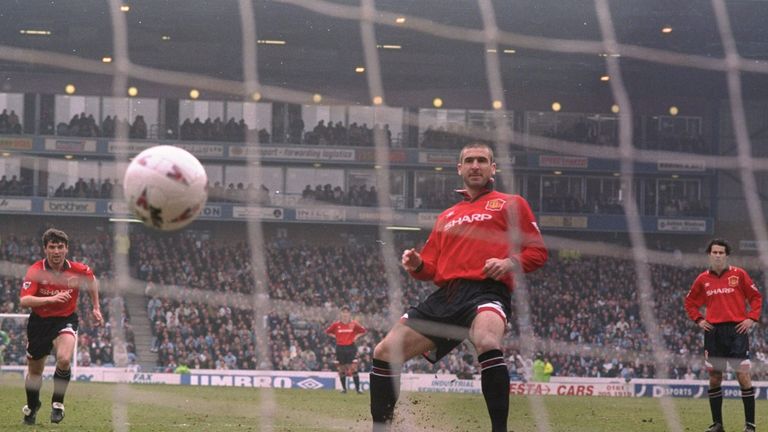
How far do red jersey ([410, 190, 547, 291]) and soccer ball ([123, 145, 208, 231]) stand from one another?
1336 millimetres

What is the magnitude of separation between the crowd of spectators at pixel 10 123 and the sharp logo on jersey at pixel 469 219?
83.5 ft

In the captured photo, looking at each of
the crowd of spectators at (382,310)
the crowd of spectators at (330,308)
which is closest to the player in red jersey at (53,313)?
the crowd of spectators at (330,308)

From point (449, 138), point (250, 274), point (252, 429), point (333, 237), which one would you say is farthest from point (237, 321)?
point (252, 429)

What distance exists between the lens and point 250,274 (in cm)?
2722

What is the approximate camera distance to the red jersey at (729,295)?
30.6 ft

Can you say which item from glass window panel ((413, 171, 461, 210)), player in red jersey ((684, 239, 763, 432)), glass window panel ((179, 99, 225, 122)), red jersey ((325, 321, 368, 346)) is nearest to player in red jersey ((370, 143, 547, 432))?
player in red jersey ((684, 239, 763, 432))

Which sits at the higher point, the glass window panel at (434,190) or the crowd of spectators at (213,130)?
the crowd of spectators at (213,130)

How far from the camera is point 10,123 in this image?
2964 cm

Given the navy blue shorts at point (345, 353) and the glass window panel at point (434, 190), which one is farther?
the glass window panel at point (434, 190)

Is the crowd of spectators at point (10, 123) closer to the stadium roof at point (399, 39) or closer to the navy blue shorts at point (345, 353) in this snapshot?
the stadium roof at point (399, 39)

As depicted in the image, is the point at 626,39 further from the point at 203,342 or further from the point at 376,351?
the point at 376,351

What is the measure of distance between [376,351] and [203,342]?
17.5 m

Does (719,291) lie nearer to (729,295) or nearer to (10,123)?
(729,295)

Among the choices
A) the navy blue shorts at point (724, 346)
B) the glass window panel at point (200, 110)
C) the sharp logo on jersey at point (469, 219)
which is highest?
the glass window panel at point (200, 110)
